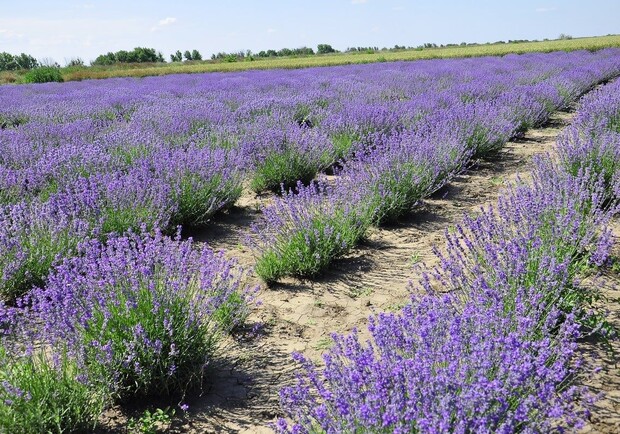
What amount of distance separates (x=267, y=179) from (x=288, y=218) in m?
2.23

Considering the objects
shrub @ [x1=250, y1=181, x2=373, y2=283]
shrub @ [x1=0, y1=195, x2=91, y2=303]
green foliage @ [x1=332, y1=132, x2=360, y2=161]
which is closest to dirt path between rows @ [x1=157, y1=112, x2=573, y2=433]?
shrub @ [x1=250, y1=181, x2=373, y2=283]

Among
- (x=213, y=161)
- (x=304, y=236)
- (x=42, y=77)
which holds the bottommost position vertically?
(x=304, y=236)

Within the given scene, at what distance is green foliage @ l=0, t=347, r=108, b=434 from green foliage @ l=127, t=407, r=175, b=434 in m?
0.17

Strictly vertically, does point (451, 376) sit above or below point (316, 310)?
above

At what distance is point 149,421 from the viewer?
2406 millimetres

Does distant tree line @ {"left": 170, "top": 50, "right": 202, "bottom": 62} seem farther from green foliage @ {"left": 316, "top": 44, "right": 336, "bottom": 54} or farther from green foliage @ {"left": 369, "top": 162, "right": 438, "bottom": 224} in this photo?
green foliage @ {"left": 369, "top": 162, "right": 438, "bottom": 224}

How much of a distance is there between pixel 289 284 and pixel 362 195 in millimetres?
1483

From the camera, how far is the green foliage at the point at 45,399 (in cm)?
211

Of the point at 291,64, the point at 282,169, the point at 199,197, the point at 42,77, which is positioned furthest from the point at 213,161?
the point at 291,64

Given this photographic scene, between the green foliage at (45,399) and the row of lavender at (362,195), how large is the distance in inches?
70.2

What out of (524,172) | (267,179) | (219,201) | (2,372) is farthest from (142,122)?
(2,372)

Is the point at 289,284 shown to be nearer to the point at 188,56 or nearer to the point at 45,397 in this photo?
the point at 45,397

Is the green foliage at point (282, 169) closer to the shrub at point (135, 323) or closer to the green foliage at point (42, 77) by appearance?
the shrub at point (135, 323)

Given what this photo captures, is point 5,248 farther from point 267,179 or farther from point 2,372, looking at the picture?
point 267,179
